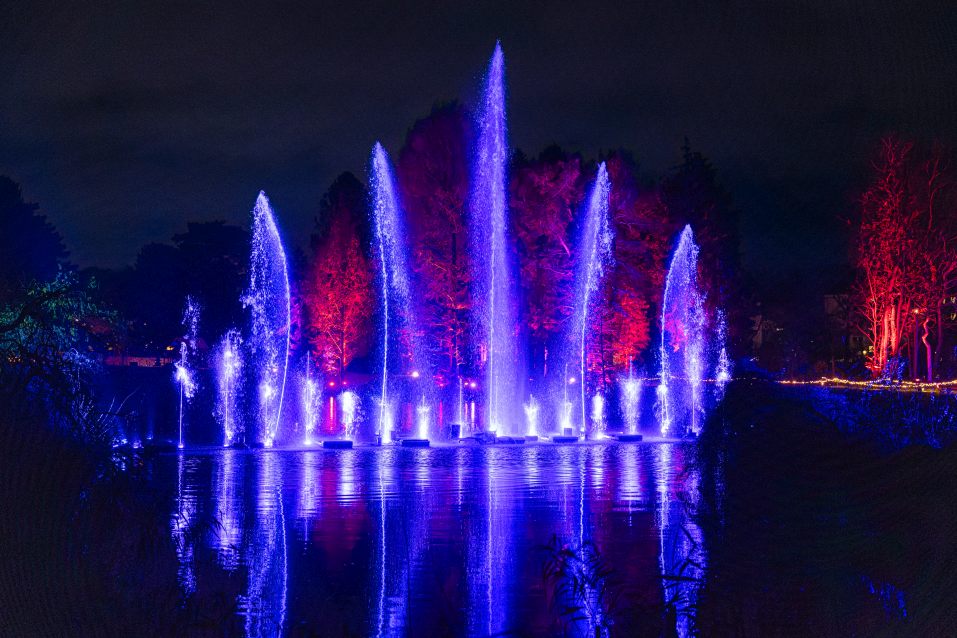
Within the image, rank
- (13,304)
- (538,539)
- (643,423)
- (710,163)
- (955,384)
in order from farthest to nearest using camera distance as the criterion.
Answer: (710,163)
(643,423)
(955,384)
(13,304)
(538,539)

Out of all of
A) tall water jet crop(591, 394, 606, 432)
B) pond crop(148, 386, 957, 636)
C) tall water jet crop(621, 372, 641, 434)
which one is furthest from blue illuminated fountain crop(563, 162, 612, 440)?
pond crop(148, 386, 957, 636)

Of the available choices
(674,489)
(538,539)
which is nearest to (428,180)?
(674,489)

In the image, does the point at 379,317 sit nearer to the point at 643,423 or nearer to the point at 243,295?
the point at 243,295

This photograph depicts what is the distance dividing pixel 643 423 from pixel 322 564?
29541mm


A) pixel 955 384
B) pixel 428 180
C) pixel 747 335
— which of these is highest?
pixel 428 180

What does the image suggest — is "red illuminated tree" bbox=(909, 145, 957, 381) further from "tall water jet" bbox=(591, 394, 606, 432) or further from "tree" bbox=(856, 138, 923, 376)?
"tall water jet" bbox=(591, 394, 606, 432)

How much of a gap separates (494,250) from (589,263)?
6.06m

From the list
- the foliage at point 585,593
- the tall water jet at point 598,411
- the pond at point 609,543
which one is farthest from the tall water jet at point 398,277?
the foliage at point 585,593

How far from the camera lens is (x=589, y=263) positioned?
134ft

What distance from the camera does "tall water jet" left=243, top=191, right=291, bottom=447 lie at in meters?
37.1

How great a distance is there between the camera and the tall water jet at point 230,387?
31522 millimetres

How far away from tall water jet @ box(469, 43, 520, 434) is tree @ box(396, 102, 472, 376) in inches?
30.8

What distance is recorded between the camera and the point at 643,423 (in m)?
39.2

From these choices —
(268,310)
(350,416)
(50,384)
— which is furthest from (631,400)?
(50,384)
